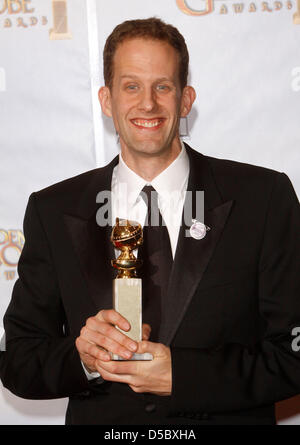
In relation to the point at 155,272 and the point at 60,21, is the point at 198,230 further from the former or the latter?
the point at 60,21

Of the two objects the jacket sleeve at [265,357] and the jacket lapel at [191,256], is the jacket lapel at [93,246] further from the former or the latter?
the jacket sleeve at [265,357]

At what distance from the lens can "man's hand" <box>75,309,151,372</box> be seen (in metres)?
1.86

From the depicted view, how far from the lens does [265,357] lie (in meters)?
2.16

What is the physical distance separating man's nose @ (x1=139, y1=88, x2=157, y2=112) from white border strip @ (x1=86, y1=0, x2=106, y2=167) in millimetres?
579

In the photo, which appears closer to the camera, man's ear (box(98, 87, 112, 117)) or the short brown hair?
the short brown hair

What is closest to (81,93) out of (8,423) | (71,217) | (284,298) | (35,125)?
(35,125)

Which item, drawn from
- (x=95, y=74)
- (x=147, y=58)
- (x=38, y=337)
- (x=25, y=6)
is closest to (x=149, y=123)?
(x=147, y=58)

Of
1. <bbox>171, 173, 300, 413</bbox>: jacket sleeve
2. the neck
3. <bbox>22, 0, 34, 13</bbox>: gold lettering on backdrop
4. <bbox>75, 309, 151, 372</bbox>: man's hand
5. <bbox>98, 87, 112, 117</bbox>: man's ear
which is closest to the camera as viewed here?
<bbox>75, 309, 151, 372</bbox>: man's hand

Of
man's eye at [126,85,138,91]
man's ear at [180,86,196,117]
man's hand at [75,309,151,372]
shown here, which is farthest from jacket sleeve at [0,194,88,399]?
man's ear at [180,86,196,117]

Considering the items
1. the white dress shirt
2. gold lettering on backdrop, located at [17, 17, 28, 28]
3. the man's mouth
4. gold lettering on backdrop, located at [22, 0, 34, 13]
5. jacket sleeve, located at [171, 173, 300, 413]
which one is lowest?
jacket sleeve, located at [171, 173, 300, 413]

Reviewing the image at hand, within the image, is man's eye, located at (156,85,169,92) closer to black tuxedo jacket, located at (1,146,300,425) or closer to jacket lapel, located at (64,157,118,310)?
black tuxedo jacket, located at (1,146,300,425)

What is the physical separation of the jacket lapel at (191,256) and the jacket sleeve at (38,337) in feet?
1.23

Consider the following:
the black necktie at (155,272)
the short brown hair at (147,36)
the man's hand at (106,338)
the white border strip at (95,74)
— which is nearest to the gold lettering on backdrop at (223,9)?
the short brown hair at (147,36)
